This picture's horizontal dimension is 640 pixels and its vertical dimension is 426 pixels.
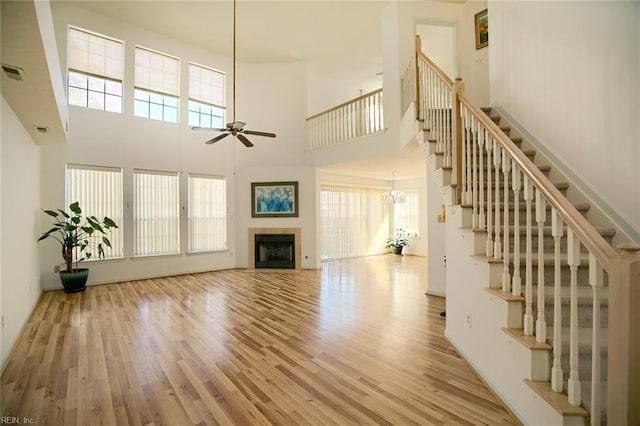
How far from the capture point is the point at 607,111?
2.55m

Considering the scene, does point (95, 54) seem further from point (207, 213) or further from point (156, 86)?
point (207, 213)

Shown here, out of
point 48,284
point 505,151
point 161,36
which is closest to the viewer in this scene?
point 505,151

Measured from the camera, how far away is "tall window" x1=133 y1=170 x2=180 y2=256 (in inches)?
252

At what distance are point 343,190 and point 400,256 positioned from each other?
2859 millimetres

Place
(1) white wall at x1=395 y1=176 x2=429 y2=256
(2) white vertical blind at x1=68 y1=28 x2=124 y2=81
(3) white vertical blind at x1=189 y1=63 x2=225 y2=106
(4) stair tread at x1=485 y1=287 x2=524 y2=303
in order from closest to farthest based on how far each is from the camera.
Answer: (4) stair tread at x1=485 y1=287 x2=524 y2=303 < (2) white vertical blind at x1=68 y1=28 x2=124 y2=81 < (3) white vertical blind at x1=189 y1=63 x2=225 y2=106 < (1) white wall at x1=395 y1=176 x2=429 y2=256

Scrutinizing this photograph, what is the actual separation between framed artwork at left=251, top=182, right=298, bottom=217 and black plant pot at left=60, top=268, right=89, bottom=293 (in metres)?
3.59

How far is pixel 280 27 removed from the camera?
6480mm

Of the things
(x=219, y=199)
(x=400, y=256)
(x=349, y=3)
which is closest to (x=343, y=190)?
(x=400, y=256)

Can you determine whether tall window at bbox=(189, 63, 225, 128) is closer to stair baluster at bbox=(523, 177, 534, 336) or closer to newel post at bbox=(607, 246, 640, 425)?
stair baluster at bbox=(523, 177, 534, 336)

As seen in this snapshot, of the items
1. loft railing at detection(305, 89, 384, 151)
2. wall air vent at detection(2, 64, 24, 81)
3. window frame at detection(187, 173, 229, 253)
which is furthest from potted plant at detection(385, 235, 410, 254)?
wall air vent at detection(2, 64, 24, 81)

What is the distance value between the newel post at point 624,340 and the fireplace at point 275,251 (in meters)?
6.54

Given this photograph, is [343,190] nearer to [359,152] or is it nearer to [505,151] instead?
[359,152]

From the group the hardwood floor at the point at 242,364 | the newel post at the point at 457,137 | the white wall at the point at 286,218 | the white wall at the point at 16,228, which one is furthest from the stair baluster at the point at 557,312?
the white wall at the point at 286,218

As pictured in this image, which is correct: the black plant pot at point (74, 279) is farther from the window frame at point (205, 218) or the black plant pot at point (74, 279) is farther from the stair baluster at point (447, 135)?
the stair baluster at point (447, 135)
